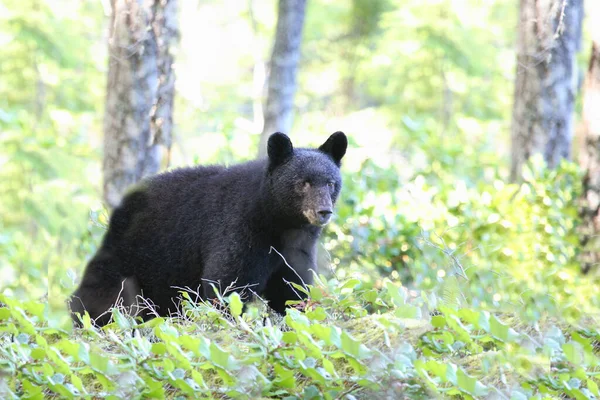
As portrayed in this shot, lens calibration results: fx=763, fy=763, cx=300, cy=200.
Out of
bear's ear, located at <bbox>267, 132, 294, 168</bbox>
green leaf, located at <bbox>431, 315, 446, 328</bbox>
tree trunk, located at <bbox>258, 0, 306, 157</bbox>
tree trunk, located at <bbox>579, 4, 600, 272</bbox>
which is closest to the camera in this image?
green leaf, located at <bbox>431, 315, 446, 328</bbox>

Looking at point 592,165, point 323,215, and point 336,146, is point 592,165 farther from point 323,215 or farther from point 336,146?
point 323,215

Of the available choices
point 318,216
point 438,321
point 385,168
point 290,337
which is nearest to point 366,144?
point 385,168

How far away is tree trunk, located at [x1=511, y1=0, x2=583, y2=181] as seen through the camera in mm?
8617

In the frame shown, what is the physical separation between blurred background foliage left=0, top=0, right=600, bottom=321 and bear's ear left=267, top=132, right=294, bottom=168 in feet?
4.00

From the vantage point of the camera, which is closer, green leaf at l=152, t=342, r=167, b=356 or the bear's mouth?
green leaf at l=152, t=342, r=167, b=356

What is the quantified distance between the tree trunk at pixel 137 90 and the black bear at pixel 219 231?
1.46 m

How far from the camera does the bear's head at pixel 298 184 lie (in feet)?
17.7

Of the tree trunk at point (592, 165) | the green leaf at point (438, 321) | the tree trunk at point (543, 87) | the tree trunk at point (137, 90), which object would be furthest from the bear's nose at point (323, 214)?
the tree trunk at point (543, 87)

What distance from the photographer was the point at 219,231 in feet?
18.0

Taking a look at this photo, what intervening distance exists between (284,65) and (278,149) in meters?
4.61

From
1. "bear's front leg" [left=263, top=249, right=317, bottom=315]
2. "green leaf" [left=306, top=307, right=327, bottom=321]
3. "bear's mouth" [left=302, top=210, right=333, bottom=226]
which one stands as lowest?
"bear's front leg" [left=263, top=249, right=317, bottom=315]

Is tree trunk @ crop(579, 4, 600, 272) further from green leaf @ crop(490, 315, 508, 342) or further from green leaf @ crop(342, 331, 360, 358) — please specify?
green leaf @ crop(342, 331, 360, 358)

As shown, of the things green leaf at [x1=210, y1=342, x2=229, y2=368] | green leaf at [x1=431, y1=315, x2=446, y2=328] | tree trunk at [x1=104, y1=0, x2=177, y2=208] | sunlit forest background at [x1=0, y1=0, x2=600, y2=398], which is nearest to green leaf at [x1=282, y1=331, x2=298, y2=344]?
sunlit forest background at [x1=0, y1=0, x2=600, y2=398]

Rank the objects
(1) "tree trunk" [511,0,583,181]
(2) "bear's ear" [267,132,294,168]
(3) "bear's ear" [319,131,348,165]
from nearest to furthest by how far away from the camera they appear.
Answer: (2) "bear's ear" [267,132,294,168], (3) "bear's ear" [319,131,348,165], (1) "tree trunk" [511,0,583,181]
